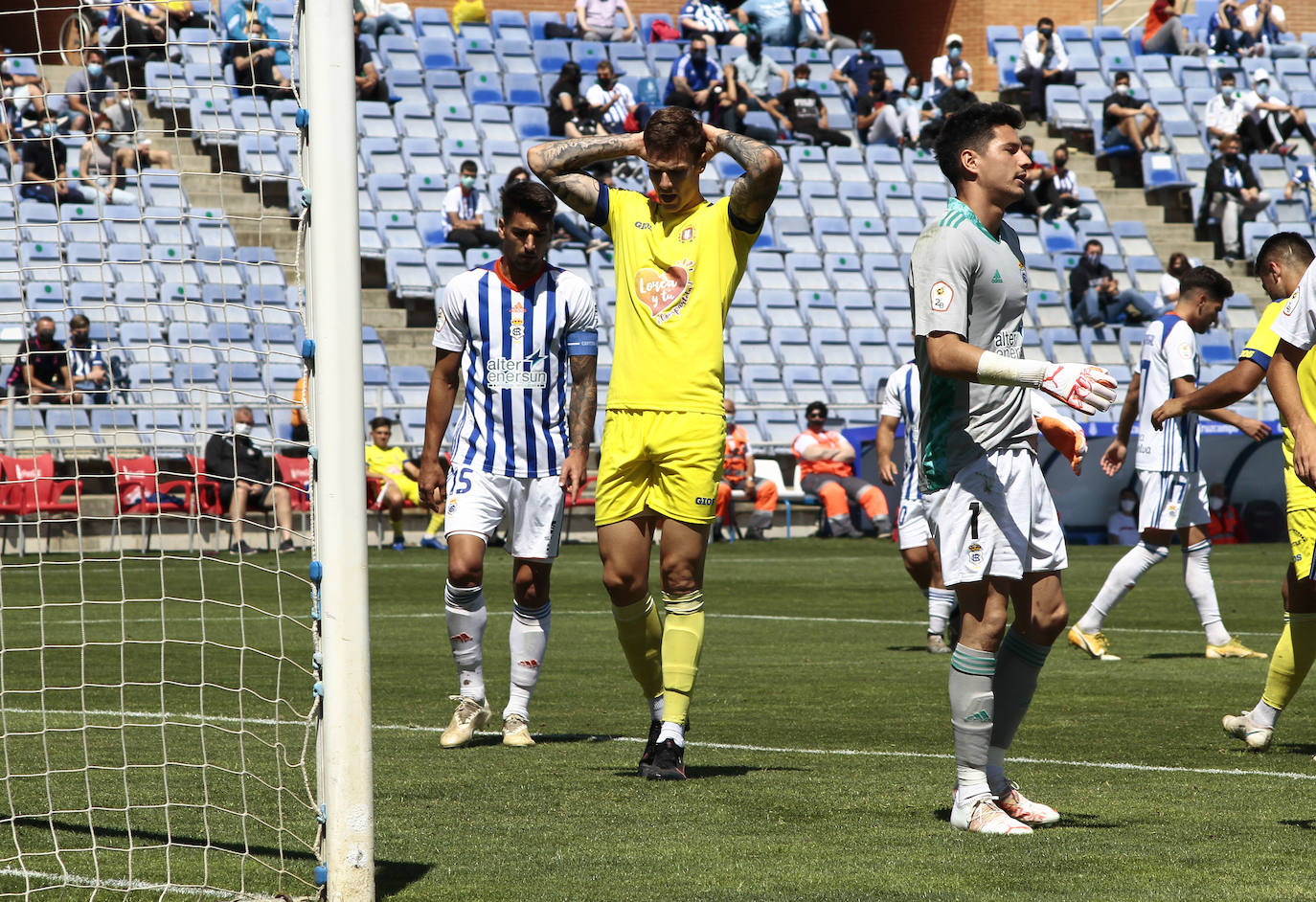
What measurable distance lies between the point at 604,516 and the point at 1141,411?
6.07 metres

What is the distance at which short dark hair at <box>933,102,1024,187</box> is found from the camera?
205 inches

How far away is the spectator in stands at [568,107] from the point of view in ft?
85.4

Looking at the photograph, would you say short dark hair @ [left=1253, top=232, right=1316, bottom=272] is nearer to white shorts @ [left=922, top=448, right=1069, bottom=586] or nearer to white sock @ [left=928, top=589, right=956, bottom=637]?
white shorts @ [left=922, top=448, right=1069, bottom=586]

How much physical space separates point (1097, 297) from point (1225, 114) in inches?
240

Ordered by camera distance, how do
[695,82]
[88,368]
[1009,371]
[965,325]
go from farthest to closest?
[695,82], [88,368], [965,325], [1009,371]

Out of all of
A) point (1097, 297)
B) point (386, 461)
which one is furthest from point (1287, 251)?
point (1097, 297)

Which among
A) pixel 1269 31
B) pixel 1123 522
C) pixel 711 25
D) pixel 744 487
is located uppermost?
pixel 1269 31

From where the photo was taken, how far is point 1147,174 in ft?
97.7

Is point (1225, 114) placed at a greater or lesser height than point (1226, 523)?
greater

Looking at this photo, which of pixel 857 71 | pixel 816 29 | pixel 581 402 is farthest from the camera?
pixel 816 29

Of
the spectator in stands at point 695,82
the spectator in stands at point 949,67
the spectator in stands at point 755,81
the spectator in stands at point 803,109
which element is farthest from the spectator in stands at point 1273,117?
the spectator in stands at point 695,82

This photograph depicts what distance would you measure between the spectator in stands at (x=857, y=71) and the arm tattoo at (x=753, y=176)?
24.7m

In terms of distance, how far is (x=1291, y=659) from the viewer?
6688mm

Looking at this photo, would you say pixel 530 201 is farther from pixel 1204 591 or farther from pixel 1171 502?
pixel 1204 591
